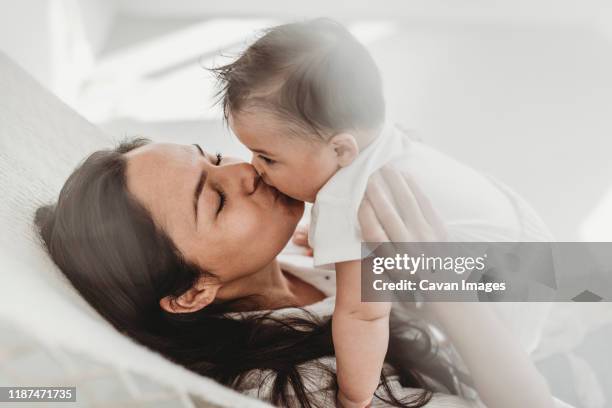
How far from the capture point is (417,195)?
2.41 ft

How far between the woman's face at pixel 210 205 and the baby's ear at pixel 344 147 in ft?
0.36

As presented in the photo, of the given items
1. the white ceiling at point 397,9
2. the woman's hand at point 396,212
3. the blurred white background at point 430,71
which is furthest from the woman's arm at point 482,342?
the white ceiling at point 397,9

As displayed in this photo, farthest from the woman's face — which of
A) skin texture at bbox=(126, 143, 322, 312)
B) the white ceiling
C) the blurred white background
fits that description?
the white ceiling

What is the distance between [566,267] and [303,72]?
559mm

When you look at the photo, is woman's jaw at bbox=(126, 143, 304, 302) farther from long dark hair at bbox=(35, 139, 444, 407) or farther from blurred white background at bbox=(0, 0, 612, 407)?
blurred white background at bbox=(0, 0, 612, 407)

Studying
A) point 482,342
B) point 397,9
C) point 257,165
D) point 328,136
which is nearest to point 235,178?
point 257,165

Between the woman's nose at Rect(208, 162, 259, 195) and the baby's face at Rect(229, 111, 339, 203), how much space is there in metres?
0.02

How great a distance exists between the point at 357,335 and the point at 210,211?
0.23m

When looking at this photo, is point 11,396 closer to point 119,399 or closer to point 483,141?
point 119,399

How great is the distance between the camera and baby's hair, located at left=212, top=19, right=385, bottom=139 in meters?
0.60

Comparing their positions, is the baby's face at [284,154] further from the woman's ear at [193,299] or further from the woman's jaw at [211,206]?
the woman's ear at [193,299]

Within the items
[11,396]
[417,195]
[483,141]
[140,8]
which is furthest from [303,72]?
[140,8]

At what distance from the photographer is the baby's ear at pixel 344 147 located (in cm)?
63

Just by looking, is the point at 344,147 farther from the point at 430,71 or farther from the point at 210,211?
the point at 430,71
